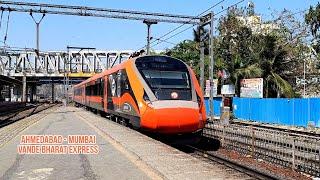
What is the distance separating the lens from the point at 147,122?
15.6 metres

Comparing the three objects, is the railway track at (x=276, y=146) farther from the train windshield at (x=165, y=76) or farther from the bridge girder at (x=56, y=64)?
the bridge girder at (x=56, y=64)

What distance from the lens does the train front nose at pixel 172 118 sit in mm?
15219

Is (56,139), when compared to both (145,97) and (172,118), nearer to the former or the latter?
(145,97)

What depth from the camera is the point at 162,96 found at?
15.8m

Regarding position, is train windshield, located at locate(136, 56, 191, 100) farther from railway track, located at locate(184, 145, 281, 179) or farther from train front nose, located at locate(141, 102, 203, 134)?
railway track, located at locate(184, 145, 281, 179)

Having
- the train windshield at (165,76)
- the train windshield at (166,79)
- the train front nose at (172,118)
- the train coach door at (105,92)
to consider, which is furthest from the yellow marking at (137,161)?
the train coach door at (105,92)

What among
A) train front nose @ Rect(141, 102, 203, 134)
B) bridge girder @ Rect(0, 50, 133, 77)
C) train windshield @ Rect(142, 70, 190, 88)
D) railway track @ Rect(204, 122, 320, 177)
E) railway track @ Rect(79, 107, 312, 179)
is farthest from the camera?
bridge girder @ Rect(0, 50, 133, 77)

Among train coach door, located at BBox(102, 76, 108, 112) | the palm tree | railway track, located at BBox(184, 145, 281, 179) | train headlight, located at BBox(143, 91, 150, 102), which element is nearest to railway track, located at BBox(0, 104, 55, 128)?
train coach door, located at BBox(102, 76, 108, 112)

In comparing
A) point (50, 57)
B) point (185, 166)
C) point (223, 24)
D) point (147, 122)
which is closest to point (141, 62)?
point (147, 122)

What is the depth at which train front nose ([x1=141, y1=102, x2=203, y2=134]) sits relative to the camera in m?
15.2

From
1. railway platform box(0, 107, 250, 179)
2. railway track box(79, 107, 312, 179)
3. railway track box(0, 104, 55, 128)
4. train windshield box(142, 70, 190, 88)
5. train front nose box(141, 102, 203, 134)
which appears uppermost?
train windshield box(142, 70, 190, 88)

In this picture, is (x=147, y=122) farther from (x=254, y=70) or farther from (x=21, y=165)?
(x=254, y=70)

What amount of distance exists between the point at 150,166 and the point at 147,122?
5.54m

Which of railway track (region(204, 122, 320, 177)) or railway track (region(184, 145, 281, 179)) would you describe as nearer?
railway track (region(184, 145, 281, 179))
